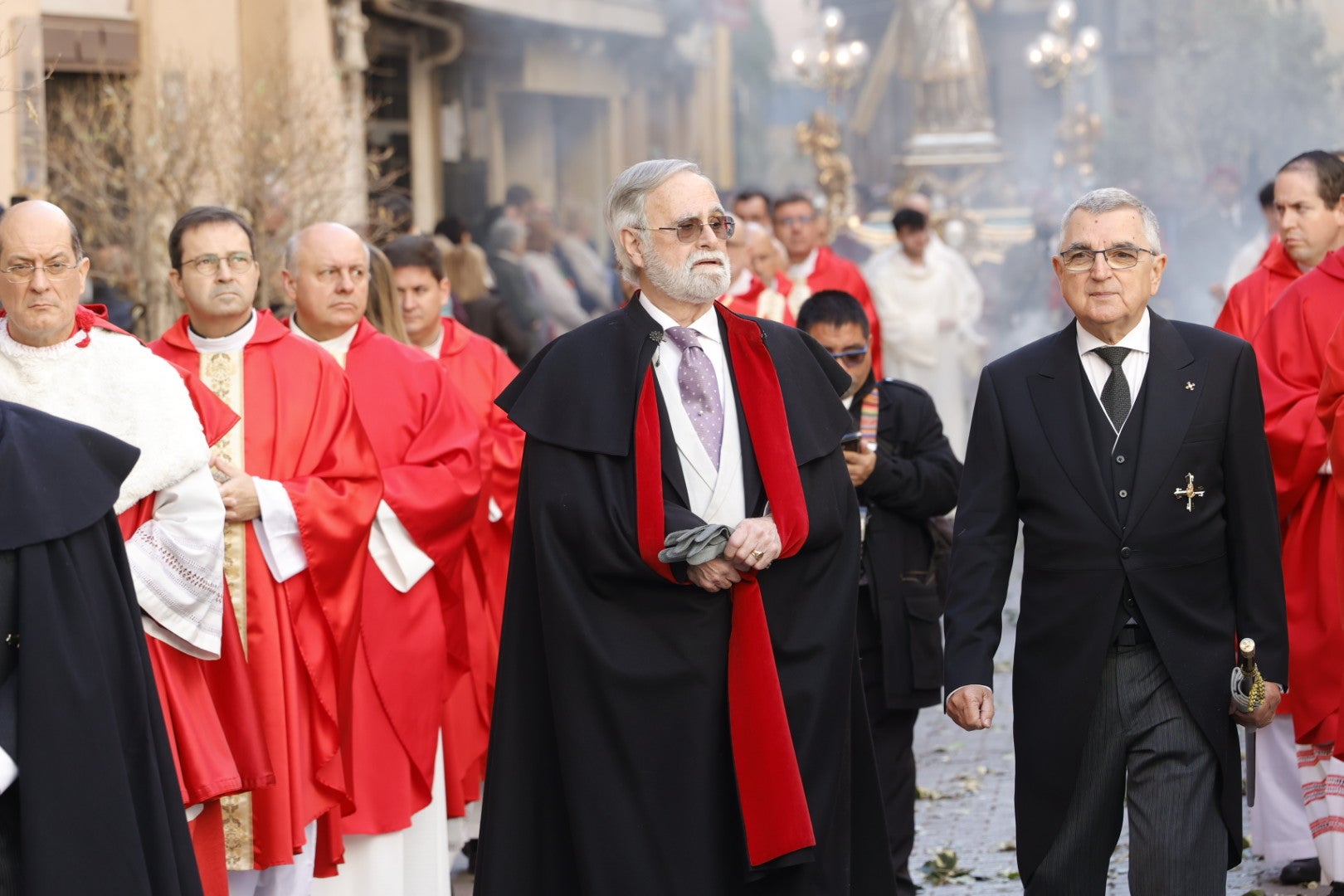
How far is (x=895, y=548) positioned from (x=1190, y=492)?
1.79 m

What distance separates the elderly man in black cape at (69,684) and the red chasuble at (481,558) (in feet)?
9.89

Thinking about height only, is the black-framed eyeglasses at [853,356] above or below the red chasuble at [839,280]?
below

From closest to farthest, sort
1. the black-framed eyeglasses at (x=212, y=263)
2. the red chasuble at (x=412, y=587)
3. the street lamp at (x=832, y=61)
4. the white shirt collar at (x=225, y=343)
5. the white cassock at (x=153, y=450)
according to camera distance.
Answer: the white cassock at (x=153, y=450) < the black-framed eyeglasses at (x=212, y=263) < the white shirt collar at (x=225, y=343) < the red chasuble at (x=412, y=587) < the street lamp at (x=832, y=61)

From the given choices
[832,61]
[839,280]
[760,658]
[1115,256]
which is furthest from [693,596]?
[832,61]

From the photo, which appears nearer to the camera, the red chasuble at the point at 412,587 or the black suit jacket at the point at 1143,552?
the black suit jacket at the point at 1143,552

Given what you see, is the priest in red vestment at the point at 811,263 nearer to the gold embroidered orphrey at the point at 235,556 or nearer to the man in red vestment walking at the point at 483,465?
the man in red vestment walking at the point at 483,465

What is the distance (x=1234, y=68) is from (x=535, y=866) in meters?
32.4

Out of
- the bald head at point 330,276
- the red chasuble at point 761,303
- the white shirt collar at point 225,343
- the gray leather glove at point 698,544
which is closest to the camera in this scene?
the gray leather glove at point 698,544

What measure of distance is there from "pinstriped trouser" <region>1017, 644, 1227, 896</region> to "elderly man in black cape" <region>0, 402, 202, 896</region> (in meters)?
2.10

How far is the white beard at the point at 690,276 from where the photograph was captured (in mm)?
4828

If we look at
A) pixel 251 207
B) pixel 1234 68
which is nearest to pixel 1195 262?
pixel 1234 68

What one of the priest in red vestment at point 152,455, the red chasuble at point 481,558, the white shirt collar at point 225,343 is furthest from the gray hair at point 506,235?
the priest in red vestment at point 152,455

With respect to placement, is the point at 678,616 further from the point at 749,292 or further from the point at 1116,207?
the point at 749,292

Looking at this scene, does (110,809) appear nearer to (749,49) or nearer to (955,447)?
(955,447)
